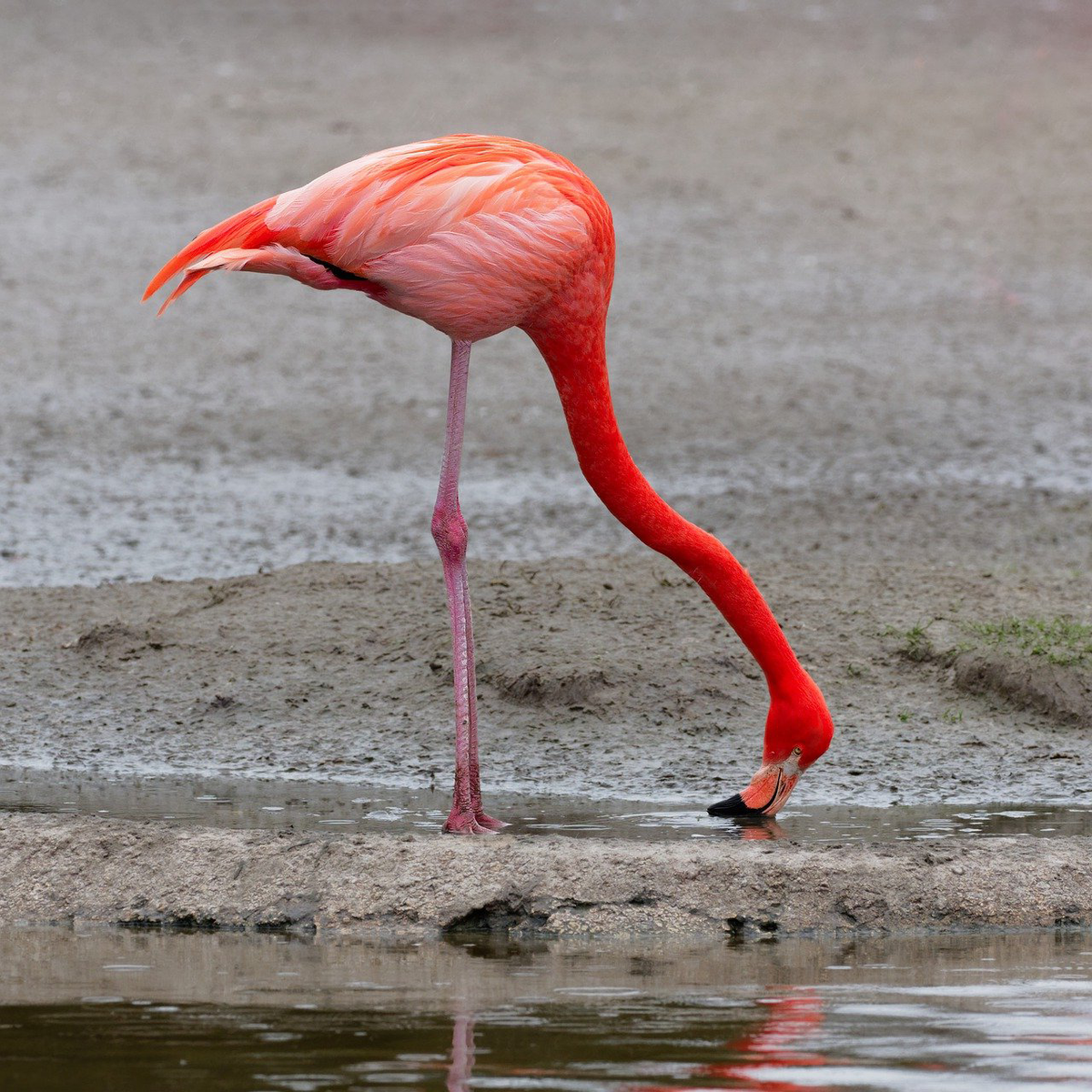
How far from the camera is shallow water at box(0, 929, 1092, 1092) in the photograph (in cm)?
330

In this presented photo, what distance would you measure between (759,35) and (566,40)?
1.76 meters

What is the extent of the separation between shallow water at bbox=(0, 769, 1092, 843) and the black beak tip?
Answer: 0.03 meters

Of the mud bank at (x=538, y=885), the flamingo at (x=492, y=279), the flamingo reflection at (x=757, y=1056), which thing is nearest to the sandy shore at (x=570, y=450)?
the mud bank at (x=538, y=885)

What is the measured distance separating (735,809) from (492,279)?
4.94ft

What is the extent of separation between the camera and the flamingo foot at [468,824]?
525 centimetres

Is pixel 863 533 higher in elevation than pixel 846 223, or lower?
lower

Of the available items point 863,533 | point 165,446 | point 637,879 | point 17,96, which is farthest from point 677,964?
point 17,96

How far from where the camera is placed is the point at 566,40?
1888 centimetres

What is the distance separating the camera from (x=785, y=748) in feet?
17.8

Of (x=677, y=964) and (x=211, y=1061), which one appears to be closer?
(x=211, y=1061)

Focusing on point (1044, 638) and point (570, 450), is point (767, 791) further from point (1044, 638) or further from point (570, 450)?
point (570, 450)

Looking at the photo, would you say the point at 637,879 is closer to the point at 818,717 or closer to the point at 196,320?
the point at 818,717

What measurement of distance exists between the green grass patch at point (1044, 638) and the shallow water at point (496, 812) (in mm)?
1248

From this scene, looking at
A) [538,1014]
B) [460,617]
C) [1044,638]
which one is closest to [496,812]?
[460,617]
